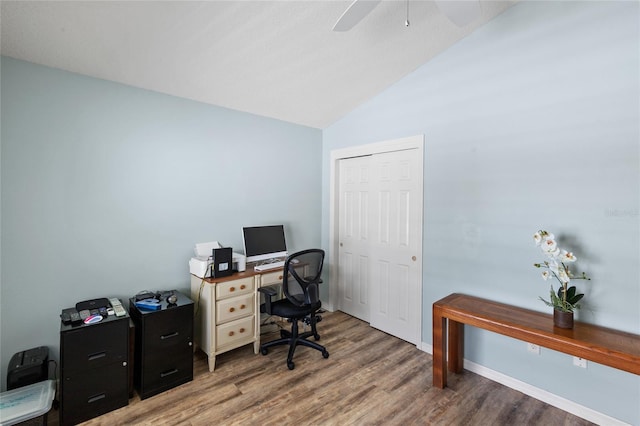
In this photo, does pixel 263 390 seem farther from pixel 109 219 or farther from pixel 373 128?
pixel 373 128

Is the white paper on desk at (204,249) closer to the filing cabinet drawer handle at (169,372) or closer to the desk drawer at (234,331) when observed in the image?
the desk drawer at (234,331)

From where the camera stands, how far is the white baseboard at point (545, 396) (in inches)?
74.8

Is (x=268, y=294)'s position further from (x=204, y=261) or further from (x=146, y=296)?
(x=146, y=296)

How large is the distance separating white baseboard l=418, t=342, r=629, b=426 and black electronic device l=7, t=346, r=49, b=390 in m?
3.28

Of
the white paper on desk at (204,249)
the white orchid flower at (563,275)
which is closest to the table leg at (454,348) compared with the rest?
the white orchid flower at (563,275)

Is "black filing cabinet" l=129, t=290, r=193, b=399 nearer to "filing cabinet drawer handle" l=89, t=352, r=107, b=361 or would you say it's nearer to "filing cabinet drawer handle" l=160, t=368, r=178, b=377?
"filing cabinet drawer handle" l=160, t=368, r=178, b=377

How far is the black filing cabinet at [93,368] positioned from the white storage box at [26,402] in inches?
4.1

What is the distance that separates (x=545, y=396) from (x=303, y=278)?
81.0 inches

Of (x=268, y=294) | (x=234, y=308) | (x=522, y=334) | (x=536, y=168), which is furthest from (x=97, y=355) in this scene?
(x=536, y=168)

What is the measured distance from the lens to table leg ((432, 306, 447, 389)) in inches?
88.0

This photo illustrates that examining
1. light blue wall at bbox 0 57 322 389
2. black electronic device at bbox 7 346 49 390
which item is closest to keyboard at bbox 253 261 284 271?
light blue wall at bbox 0 57 322 389

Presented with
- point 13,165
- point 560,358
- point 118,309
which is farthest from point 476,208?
point 13,165

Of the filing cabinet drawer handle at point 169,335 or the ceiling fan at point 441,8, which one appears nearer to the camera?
the ceiling fan at point 441,8

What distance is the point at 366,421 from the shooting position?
1914mm
